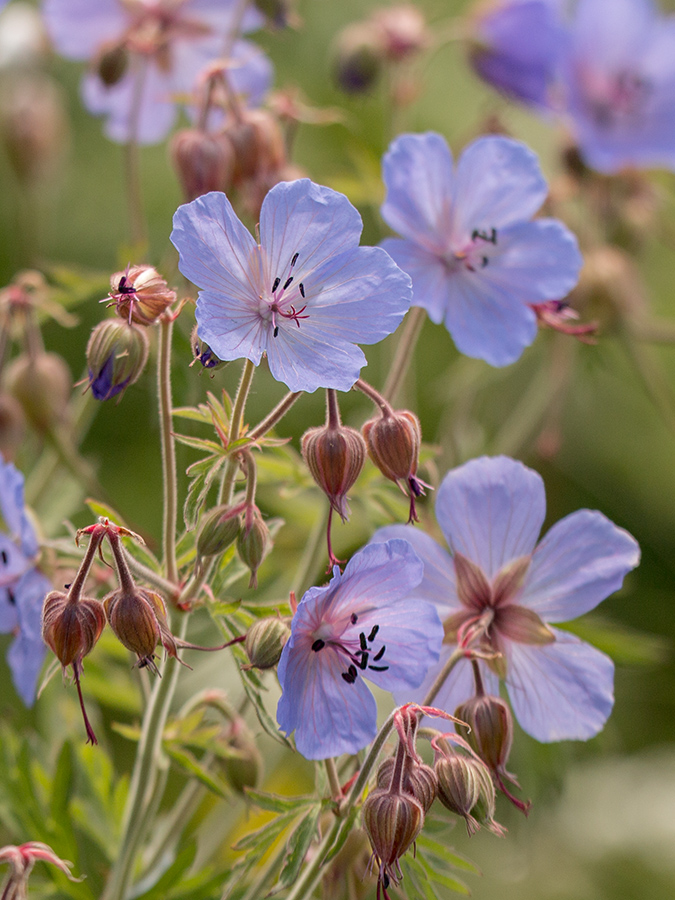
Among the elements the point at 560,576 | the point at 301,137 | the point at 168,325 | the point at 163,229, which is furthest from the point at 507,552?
the point at 301,137

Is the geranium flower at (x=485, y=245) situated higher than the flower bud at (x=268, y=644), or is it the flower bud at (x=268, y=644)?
the geranium flower at (x=485, y=245)

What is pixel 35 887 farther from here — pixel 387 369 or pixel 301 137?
pixel 301 137

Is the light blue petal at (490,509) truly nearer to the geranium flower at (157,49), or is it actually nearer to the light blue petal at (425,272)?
the light blue petal at (425,272)

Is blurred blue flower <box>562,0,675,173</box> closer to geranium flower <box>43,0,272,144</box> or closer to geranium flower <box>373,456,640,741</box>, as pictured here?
geranium flower <box>43,0,272,144</box>

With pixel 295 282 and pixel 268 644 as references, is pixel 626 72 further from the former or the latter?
pixel 268 644

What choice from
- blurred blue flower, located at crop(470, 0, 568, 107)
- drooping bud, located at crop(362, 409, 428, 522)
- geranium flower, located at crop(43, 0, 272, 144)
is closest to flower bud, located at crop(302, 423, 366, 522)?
drooping bud, located at crop(362, 409, 428, 522)

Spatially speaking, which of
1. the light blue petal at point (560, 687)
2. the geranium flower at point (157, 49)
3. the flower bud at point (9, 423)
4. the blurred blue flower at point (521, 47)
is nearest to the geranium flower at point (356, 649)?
the light blue petal at point (560, 687)
